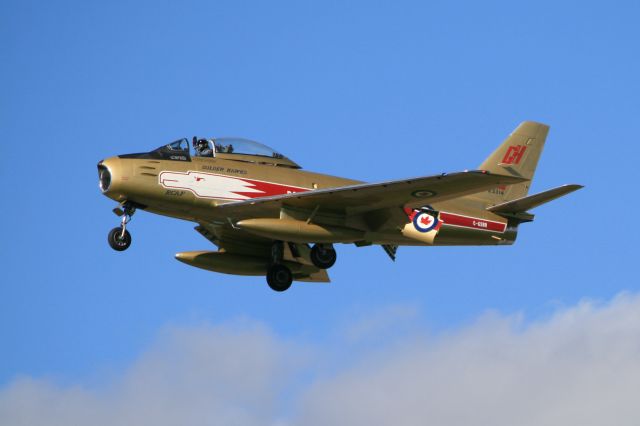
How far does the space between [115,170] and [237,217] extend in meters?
3.16

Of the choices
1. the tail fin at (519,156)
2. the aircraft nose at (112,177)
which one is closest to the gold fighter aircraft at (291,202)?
the aircraft nose at (112,177)

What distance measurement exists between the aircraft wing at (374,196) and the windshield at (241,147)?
1580 mm

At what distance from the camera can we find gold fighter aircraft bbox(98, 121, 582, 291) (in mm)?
26500

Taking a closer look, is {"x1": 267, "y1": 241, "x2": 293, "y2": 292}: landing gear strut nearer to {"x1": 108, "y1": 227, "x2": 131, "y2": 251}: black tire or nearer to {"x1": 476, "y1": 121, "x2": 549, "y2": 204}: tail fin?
{"x1": 108, "y1": 227, "x2": 131, "y2": 251}: black tire

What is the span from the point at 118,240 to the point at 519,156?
37.4 feet

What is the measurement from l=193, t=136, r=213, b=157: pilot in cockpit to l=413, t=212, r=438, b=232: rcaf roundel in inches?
217

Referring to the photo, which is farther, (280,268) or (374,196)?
(280,268)

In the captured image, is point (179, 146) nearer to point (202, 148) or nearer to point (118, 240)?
point (202, 148)

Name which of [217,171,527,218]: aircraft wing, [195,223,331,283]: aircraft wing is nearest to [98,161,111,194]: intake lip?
[217,171,527,218]: aircraft wing

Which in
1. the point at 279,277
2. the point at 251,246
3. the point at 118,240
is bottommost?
the point at 279,277

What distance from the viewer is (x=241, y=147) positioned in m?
28.2

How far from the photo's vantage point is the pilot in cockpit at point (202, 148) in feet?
91.5

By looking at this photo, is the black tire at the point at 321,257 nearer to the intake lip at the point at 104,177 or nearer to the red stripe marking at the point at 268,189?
the red stripe marking at the point at 268,189

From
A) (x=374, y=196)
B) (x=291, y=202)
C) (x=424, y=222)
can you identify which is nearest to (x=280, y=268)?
(x=291, y=202)
